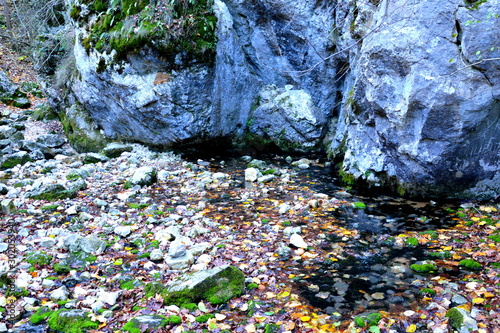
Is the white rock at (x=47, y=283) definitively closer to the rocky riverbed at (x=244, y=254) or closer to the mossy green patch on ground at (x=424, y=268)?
the rocky riverbed at (x=244, y=254)

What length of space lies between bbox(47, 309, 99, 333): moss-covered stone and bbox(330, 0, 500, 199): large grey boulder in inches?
197

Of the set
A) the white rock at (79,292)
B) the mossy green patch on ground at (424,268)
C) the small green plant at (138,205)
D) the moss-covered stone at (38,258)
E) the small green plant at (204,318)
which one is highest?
the mossy green patch on ground at (424,268)

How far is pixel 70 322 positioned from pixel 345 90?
27.0 feet

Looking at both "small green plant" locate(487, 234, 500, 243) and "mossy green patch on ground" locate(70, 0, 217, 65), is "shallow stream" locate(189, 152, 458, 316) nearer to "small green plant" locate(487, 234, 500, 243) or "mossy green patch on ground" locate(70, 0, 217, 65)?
"small green plant" locate(487, 234, 500, 243)

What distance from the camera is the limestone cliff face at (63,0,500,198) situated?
5828mm

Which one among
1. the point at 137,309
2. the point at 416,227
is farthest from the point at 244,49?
the point at 137,309

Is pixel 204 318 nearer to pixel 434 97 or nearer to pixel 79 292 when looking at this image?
pixel 79 292

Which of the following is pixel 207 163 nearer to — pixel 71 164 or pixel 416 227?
pixel 71 164

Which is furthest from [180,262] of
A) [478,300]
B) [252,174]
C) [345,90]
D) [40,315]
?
[345,90]

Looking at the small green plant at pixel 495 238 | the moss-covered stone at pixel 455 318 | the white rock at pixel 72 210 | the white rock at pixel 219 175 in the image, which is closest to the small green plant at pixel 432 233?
the small green plant at pixel 495 238

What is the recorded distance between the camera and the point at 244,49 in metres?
10.4

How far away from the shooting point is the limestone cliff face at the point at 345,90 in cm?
583

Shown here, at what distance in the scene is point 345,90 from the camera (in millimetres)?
9656

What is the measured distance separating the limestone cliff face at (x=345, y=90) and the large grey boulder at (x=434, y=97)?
0.05 feet
